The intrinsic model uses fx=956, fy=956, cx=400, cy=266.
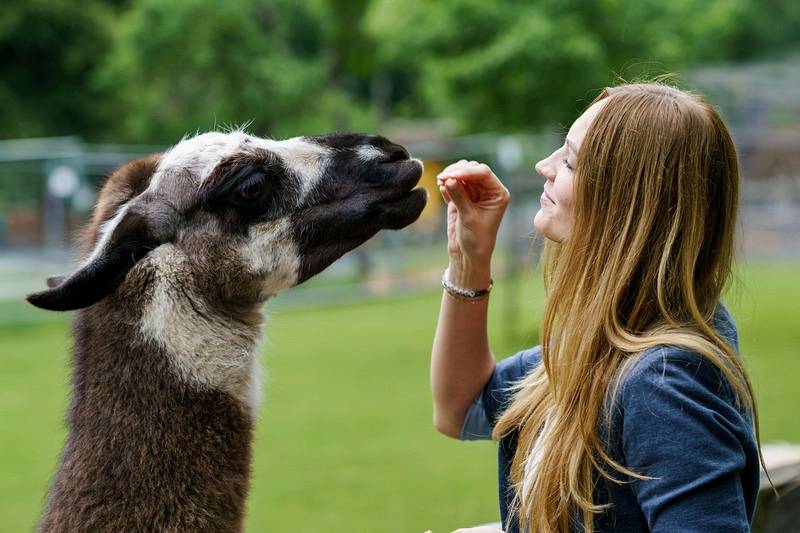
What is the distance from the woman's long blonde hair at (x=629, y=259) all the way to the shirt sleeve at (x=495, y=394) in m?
0.51

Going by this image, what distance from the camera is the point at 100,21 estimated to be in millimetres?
26094

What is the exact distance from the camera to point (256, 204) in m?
2.57

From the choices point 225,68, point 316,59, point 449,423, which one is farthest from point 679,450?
point 316,59

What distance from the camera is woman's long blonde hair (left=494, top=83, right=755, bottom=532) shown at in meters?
1.79

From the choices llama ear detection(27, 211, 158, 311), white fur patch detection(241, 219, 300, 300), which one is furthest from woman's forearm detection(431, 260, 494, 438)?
llama ear detection(27, 211, 158, 311)

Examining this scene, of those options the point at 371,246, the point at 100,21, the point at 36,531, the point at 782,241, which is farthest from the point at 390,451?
the point at 100,21

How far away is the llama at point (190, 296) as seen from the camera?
2273mm

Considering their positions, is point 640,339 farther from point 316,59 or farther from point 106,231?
point 316,59

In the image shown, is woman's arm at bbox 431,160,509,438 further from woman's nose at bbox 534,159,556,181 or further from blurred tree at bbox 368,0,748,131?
blurred tree at bbox 368,0,748,131

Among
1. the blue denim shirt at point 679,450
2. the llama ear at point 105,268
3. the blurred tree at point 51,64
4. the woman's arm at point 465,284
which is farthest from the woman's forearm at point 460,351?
the blurred tree at point 51,64

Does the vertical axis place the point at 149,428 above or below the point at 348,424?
above

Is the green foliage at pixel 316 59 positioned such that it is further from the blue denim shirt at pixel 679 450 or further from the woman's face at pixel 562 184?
the blue denim shirt at pixel 679 450

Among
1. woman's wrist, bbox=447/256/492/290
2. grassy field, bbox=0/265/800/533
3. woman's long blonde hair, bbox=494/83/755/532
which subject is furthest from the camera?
grassy field, bbox=0/265/800/533

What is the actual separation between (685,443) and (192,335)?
4.34 feet
